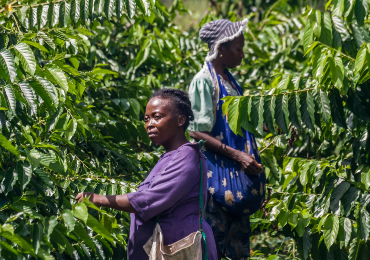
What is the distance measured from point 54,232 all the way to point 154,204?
40 cm

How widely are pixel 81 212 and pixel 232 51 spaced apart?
1.62 meters

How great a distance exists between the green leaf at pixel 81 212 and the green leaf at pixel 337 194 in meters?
1.73

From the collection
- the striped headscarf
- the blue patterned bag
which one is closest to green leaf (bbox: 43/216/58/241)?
the blue patterned bag

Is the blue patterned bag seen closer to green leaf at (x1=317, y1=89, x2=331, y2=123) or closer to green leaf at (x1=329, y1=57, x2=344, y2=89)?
green leaf at (x1=317, y1=89, x2=331, y2=123)

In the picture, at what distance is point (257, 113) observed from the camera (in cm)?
290

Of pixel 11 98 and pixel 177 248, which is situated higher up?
pixel 11 98

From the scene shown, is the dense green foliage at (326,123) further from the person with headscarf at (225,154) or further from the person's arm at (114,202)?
the person's arm at (114,202)

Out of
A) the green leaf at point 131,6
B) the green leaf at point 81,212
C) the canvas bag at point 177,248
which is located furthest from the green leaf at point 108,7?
the green leaf at point 81,212

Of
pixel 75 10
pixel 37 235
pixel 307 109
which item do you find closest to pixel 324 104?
pixel 307 109

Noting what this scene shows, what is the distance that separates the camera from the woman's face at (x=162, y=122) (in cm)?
224

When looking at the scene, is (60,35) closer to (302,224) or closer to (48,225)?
(48,225)

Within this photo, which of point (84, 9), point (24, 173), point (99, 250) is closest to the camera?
point (24, 173)

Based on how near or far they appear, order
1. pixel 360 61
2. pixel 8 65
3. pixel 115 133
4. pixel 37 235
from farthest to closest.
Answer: pixel 115 133
pixel 360 61
pixel 8 65
pixel 37 235

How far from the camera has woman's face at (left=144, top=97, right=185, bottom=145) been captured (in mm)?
2236
